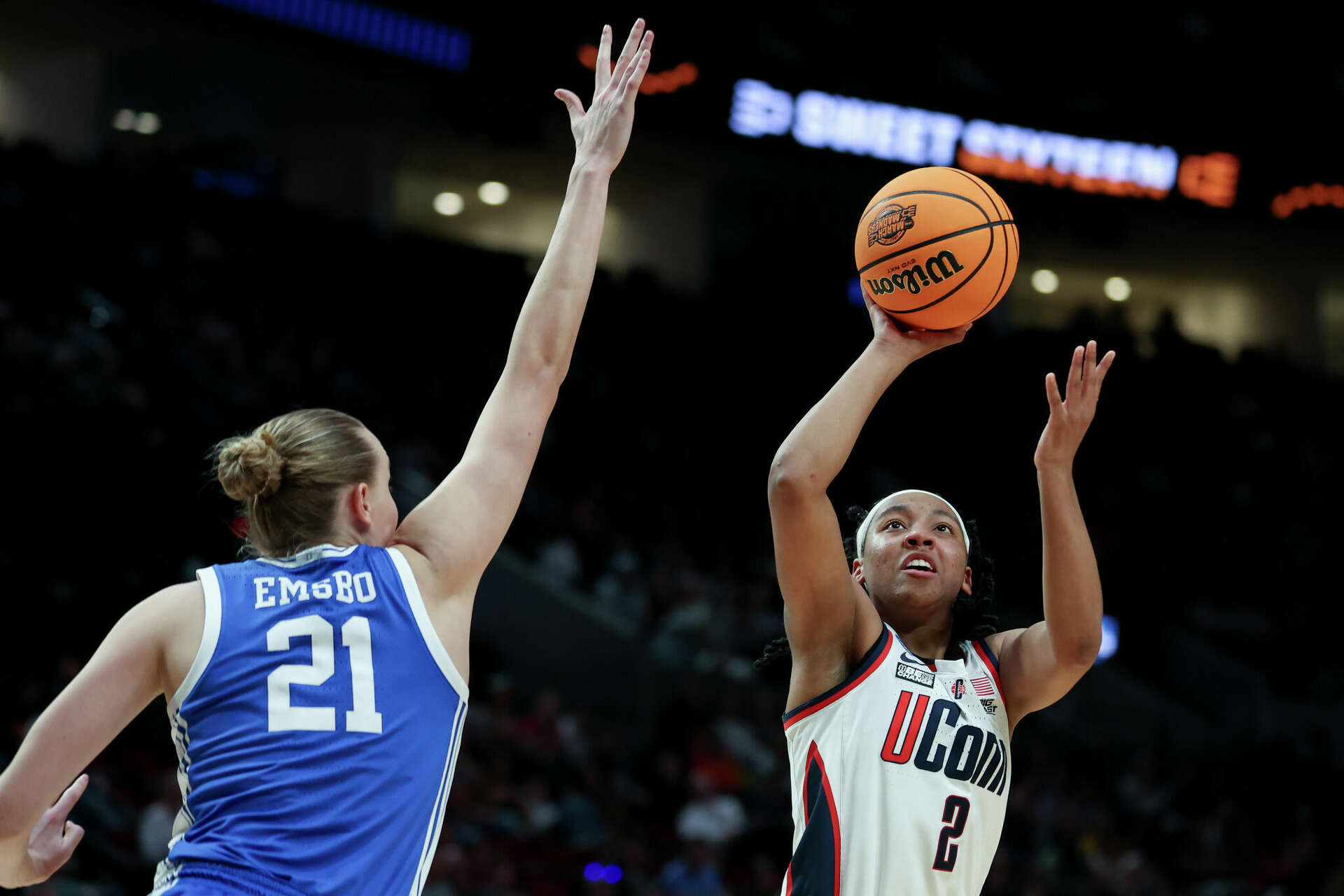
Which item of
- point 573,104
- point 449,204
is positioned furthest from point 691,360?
point 573,104

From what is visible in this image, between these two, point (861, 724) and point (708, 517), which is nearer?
point (861, 724)

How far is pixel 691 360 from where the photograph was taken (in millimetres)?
17688

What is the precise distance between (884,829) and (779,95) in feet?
47.9

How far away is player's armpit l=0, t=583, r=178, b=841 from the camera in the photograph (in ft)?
6.64

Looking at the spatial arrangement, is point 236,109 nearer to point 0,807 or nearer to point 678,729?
point 678,729

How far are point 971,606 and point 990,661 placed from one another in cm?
15

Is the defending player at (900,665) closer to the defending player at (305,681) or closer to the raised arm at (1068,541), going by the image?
the raised arm at (1068,541)

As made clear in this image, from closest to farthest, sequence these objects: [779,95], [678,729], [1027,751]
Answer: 1. [678,729]
2. [1027,751]
3. [779,95]

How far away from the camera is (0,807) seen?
A: 2.05 meters

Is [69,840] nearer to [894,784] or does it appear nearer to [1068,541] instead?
[894,784]

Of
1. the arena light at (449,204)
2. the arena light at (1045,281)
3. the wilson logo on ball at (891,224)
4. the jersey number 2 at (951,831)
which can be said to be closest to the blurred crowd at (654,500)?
the arena light at (1045,281)

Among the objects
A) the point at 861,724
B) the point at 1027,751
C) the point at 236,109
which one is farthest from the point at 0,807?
the point at 236,109

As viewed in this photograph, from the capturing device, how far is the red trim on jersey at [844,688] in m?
3.12

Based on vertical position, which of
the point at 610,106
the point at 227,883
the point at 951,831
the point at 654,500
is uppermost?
the point at 610,106
